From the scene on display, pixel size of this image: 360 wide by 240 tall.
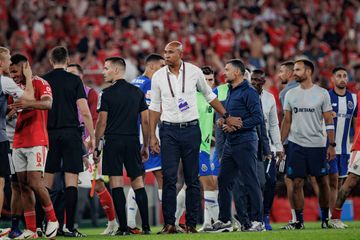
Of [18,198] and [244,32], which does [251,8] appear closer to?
[244,32]

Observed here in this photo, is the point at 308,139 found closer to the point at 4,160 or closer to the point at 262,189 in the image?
the point at 262,189

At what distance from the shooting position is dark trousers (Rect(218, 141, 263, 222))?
49.8ft

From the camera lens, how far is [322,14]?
32.0 m

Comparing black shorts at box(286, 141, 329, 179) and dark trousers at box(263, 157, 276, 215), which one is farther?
dark trousers at box(263, 157, 276, 215)

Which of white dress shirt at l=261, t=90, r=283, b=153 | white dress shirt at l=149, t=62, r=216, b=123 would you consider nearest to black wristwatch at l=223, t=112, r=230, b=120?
white dress shirt at l=149, t=62, r=216, b=123

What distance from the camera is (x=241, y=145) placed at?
1529 centimetres

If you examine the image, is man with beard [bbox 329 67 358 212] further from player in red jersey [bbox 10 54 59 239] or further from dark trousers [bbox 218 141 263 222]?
player in red jersey [bbox 10 54 59 239]

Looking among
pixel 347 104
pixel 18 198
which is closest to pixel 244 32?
pixel 347 104

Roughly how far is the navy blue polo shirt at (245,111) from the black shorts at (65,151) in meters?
2.35

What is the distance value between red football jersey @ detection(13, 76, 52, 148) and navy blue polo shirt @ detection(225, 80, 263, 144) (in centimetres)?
304

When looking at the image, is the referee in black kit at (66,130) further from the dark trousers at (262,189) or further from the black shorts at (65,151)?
the dark trousers at (262,189)

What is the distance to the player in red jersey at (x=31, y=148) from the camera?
13578 mm

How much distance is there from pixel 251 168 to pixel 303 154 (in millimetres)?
1187

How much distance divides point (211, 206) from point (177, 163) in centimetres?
198
